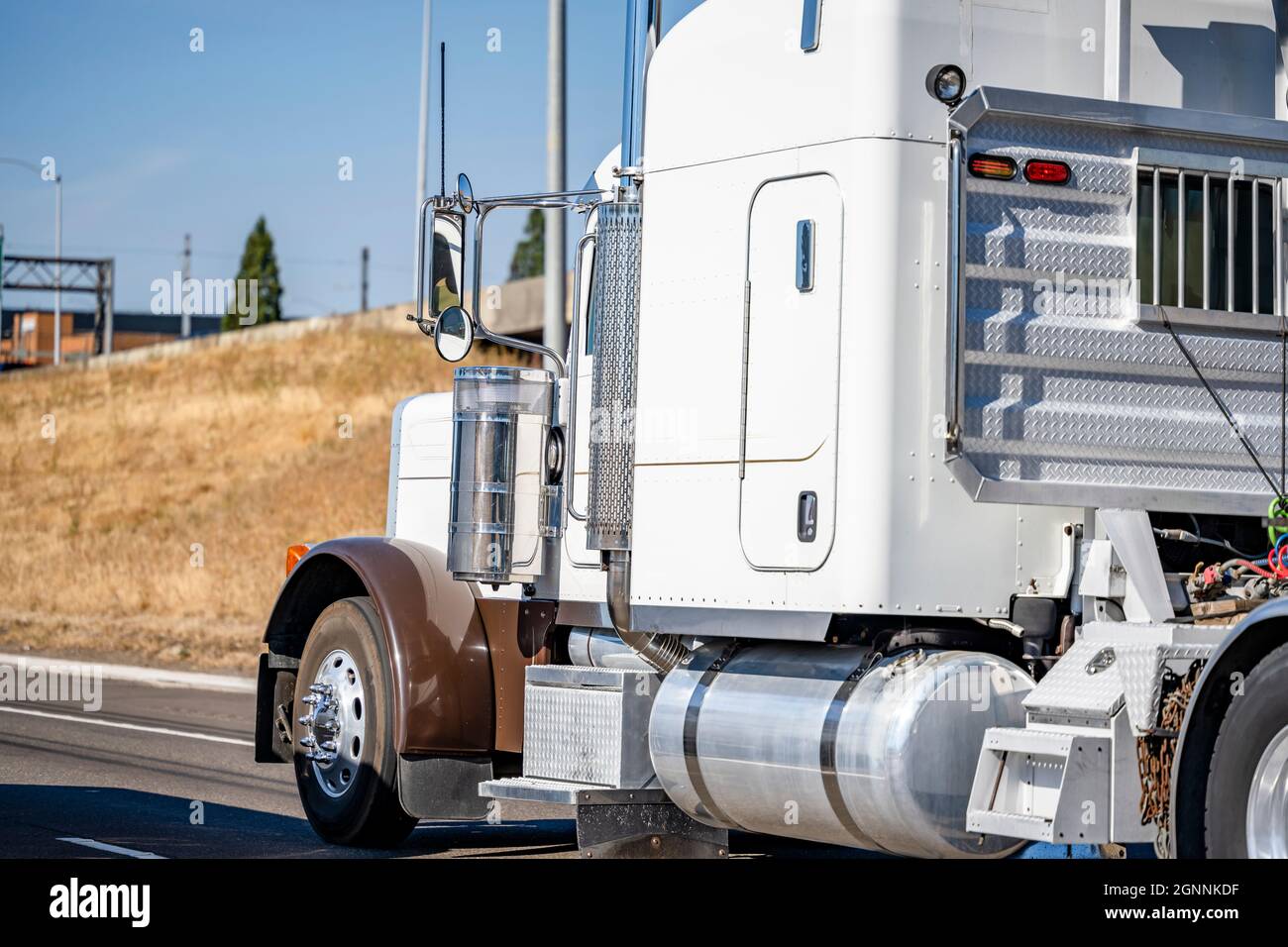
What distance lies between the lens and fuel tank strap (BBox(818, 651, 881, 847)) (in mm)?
6648

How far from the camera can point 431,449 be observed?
9.81 meters

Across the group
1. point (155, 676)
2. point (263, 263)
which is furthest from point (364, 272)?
point (155, 676)

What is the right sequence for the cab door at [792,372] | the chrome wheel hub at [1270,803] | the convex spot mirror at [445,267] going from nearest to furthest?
the chrome wheel hub at [1270,803]
the cab door at [792,372]
the convex spot mirror at [445,267]

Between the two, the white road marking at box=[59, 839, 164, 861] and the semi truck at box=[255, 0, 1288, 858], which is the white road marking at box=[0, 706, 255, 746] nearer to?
the white road marking at box=[59, 839, 164, 861]

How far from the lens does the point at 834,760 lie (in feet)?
21.8

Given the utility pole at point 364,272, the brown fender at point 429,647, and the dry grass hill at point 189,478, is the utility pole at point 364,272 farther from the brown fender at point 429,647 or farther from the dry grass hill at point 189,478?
the brown fender at point 429,647

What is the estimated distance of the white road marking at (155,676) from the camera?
20469 mm

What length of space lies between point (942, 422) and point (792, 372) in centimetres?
64

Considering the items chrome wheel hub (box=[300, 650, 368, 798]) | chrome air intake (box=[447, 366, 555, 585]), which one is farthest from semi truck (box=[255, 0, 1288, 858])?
chrome wheel hub (box=[300, 650, 368, 798])

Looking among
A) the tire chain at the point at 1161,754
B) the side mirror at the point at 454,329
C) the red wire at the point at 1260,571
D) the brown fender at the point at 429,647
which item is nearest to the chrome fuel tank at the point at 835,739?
the tire chain at the point at 1161,754

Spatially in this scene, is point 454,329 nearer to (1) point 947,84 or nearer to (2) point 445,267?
(2) point 445,267

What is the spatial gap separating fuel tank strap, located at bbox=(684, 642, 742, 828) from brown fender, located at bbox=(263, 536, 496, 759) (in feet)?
5.42

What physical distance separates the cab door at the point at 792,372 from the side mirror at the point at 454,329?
169 centimetres
